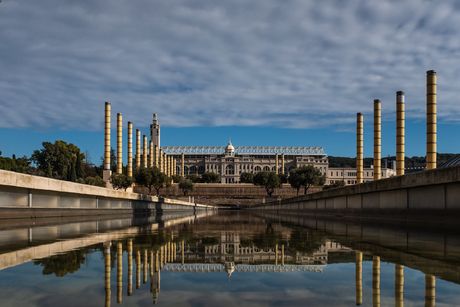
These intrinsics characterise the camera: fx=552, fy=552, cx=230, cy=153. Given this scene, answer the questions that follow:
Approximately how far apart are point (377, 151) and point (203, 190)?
366ft

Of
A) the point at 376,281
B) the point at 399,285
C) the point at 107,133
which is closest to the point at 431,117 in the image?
the point at 376,281

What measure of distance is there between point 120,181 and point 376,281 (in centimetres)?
5816

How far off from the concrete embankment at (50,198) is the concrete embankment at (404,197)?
36.4 feet

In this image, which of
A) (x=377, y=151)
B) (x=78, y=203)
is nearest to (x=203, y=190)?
(x=377, y=151)

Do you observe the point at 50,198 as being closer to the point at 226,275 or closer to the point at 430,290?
the point at 226,275

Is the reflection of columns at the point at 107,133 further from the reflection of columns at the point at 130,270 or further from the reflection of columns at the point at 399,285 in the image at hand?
the reflection of columns at the point at 399,285

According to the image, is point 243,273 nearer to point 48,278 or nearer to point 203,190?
point 48,278

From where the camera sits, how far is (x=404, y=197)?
17.4m

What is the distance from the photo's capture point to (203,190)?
142625mm

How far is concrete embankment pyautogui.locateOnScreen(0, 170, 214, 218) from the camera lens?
14875 millimetres

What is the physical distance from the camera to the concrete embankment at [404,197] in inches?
536

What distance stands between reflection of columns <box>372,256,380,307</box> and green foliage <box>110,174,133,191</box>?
55.9m

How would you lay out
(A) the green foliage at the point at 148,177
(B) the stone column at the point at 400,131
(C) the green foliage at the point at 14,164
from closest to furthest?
1. (B) the stone column at the point at 400,131
2. (A) the green foliage at the point at 148,177
3. (C) the green foliage at the point at 14,164

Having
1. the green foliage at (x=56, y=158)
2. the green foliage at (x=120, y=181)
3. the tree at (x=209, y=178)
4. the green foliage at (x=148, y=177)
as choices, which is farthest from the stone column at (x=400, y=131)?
the tree at (x=209, y=178)
